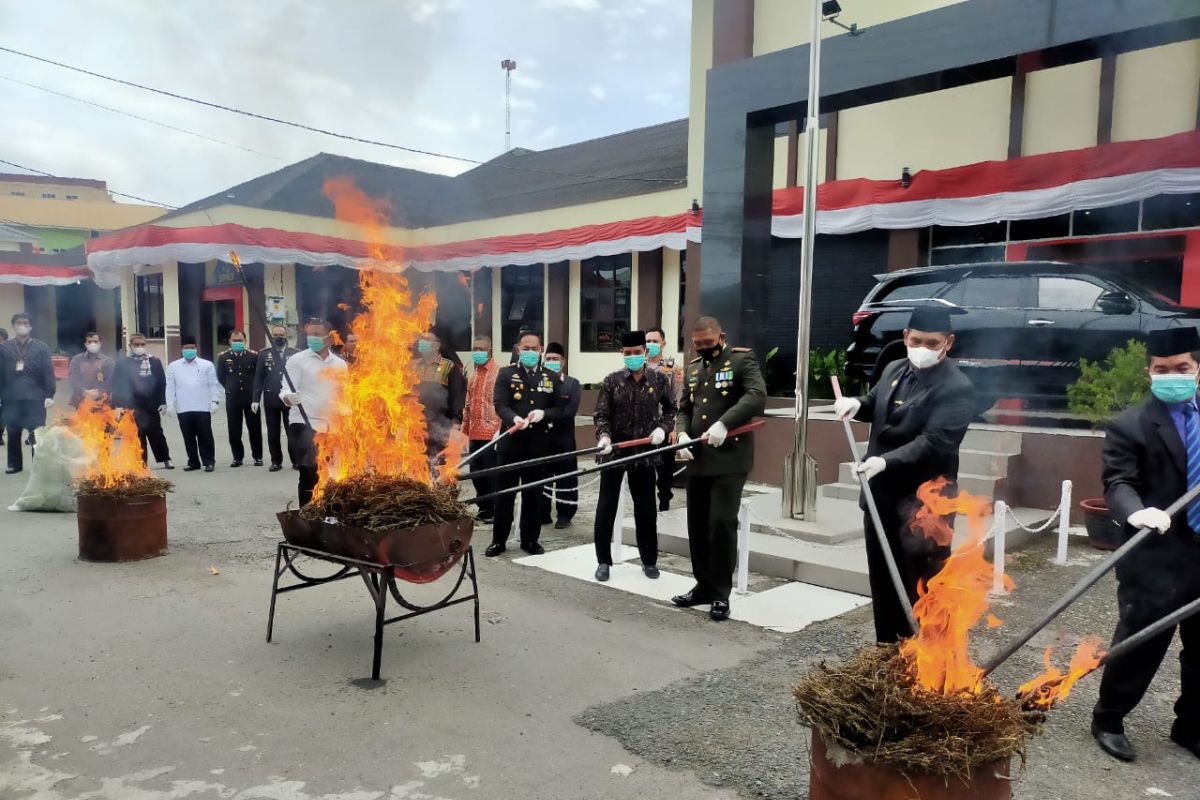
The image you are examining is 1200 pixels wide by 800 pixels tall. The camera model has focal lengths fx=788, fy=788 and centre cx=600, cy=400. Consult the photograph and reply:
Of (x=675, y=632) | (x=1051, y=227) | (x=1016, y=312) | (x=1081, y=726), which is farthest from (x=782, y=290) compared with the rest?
(x=1081, y=726)

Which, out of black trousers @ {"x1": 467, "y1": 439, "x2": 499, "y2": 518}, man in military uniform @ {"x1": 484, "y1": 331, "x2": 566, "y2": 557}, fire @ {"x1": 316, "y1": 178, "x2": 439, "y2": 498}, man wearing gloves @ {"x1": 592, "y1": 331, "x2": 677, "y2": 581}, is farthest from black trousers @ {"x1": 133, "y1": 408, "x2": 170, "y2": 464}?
man wearing gloves @ {"x1": 592, "y1": 331, "x2": 677, "y2": 581}

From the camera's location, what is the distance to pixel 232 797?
9.67 ft

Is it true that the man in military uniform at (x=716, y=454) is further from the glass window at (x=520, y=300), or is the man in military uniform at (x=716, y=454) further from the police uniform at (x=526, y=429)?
the glass window at (x=520, y=300)

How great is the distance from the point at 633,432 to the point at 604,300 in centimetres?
1202

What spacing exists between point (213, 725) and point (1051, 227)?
11693 mm

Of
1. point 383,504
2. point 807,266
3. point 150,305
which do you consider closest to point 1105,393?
point 807,266

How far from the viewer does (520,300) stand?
20266 millimetres

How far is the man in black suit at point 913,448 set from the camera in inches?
146

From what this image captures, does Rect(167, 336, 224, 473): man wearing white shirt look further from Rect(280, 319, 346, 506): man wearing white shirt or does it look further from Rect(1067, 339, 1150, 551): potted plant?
Rect(1067, 339, 1150, 551): potted plant

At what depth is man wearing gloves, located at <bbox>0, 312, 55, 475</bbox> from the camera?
10.1m

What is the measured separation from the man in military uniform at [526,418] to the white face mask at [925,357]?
360 cm

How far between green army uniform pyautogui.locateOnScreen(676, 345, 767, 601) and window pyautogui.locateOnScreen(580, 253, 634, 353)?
1213 centimetres

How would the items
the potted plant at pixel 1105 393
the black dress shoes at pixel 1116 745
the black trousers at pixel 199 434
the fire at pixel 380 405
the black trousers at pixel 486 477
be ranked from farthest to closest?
the black trousers at pixel 199 434
the black trousers at pixel 486 477
the potted plant at pixel 1105 393
the fire at pixel 380 405
the black dress shoes at pixel 1116 745

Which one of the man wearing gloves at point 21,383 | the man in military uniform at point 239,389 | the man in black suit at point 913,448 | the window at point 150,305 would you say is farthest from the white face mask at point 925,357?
the window at point 150,305
